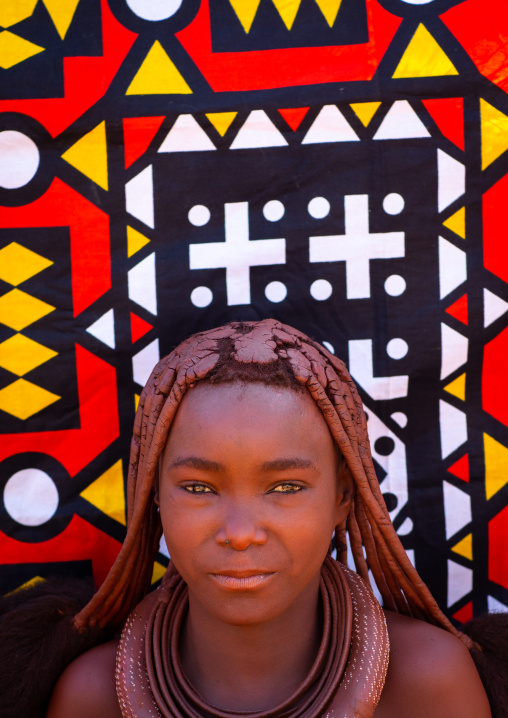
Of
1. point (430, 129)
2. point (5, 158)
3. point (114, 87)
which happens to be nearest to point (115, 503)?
point (5, 158)

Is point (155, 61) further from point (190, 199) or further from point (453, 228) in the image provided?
point (453, 228)

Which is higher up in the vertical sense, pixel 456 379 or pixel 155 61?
pixel 155 61

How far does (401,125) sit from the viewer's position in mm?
1975

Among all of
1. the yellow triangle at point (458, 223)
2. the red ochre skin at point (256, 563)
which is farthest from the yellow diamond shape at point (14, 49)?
the yellow triangle at point (458, 223)

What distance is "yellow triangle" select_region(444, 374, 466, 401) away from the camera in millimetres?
2033

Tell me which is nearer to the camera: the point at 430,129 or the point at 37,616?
the point at 37,616

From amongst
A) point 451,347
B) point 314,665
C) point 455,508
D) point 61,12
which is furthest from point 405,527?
point 61,12

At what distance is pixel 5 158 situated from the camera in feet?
6.49

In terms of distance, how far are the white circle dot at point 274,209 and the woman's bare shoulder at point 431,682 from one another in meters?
1.13

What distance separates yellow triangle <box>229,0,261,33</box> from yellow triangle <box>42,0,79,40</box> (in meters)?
0.43

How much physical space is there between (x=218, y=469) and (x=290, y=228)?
2.76 feet

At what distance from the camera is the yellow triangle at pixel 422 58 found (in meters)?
1.95

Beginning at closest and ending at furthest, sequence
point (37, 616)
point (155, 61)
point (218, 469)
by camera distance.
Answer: point (218, 469) → point (37, 616) → point (155, 61)

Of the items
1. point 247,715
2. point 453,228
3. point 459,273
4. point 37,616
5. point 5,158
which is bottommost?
point 247,715
